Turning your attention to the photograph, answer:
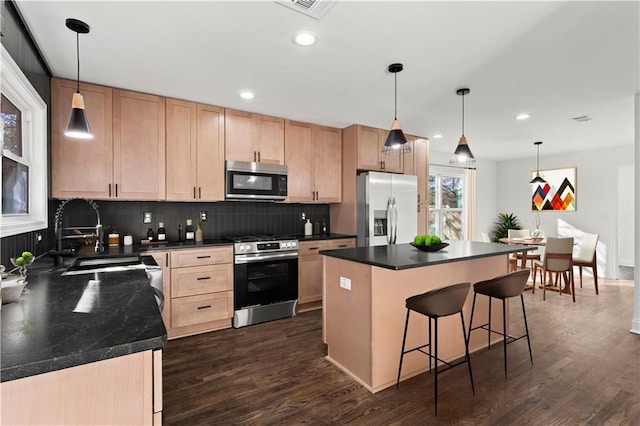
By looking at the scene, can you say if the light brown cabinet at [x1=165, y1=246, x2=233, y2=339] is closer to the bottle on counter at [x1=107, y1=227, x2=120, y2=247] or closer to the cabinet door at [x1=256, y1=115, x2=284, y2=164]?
the bottle on counter at [x1=107, y1=227, x2=120, y2=247]

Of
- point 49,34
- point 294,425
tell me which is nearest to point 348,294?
point 294,425

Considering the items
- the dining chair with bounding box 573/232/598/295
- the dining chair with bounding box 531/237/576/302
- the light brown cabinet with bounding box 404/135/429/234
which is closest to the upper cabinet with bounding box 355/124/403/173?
the light brown cabinet with bounding box 404/135/429/234

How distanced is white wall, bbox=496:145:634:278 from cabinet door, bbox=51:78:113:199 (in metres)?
7.76

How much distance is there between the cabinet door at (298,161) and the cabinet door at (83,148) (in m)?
1.95

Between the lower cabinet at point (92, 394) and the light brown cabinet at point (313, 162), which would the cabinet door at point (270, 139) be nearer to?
the light brown cabinet at point (313, 162)

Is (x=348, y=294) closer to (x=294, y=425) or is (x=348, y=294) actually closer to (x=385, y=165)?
(x=294, y=425)

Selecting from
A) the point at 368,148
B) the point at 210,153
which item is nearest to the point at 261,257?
the point at 210,153

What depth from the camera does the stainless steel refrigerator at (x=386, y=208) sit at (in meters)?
4.35

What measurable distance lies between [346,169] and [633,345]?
3558 mm

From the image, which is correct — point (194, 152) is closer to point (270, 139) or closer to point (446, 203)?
point (270, 139)

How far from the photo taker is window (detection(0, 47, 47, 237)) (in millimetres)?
1888

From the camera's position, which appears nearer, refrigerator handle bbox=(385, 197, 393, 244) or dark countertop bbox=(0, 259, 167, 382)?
dark countertop bbox=(0, 259, 167, 382)

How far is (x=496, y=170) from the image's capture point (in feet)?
25.3

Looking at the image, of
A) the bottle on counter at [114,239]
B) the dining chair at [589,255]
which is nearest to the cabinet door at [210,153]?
the bottle on counter at [114,239]
